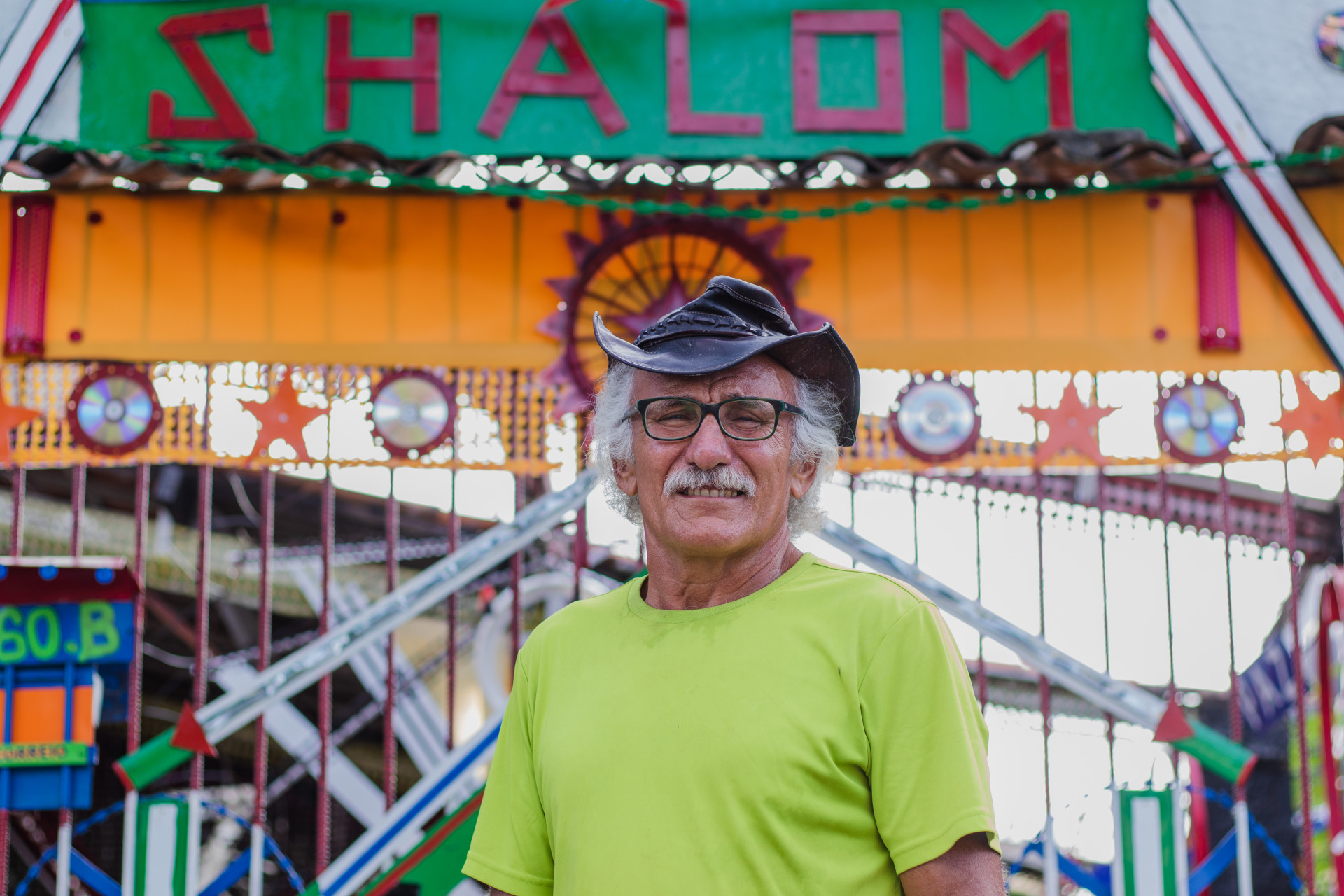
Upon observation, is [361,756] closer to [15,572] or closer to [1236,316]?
[15,572]

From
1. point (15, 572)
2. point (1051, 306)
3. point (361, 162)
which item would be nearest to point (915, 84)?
point (1051, 306)

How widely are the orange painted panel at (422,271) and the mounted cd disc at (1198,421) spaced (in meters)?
2.38

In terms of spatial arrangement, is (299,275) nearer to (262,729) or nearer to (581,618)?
(262,729)

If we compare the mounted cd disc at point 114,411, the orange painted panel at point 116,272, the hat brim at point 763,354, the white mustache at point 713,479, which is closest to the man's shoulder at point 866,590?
the white mustache at point 713,479

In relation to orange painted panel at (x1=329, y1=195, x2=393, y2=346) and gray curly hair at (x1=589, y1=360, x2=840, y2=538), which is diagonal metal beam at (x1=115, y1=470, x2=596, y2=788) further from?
gray curly hair at (x1=589, y1=360, x2=840, y2=538)

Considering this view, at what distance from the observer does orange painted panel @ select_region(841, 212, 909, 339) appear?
4.44 meters

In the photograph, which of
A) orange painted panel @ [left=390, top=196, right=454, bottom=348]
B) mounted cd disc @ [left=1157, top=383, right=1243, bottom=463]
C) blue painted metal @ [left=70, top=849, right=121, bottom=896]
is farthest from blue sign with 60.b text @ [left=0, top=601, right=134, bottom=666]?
mounted cd disc @ [left=1157, top=383, right=1243, bottom=463]

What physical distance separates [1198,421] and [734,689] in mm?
3286

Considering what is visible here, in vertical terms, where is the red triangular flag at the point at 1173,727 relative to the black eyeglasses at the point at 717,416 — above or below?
below

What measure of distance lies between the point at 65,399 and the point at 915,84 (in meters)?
2.98

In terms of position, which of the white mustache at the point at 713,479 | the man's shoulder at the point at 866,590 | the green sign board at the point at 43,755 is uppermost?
the white mustache at the point at 713,479

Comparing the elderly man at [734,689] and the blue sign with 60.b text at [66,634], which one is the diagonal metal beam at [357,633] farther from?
the elderly man at [734,689]

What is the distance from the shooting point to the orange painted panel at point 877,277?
175 inches

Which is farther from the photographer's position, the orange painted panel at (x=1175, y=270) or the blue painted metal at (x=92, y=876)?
the orange painted panel at (x=1175, y=270)
